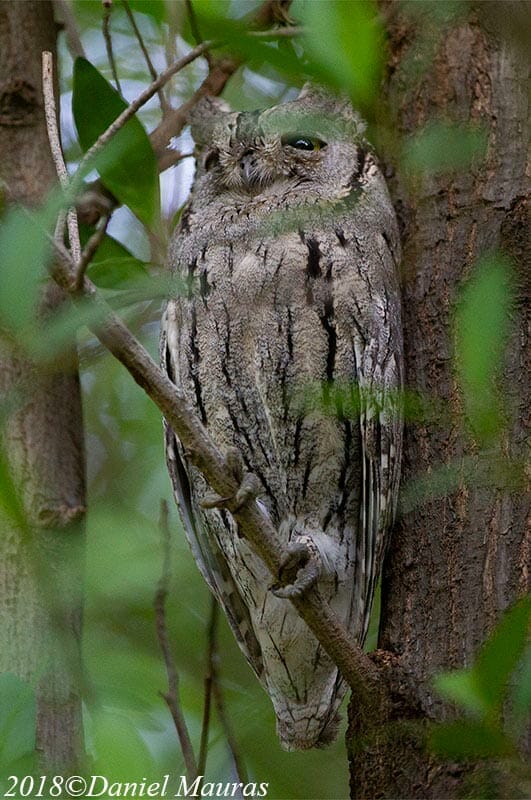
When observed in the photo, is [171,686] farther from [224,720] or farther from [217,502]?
[217,502]

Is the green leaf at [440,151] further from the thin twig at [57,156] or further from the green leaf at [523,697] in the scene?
the green leaf at [523,697]

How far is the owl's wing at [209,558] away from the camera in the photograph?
6.88ft

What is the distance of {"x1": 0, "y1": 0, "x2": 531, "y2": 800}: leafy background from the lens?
979 mm

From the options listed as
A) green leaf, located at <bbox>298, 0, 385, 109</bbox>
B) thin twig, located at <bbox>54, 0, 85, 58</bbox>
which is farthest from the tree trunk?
green leaf, located at <bbox>298, 0, 385, 109</bbox>

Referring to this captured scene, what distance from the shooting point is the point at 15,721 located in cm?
119

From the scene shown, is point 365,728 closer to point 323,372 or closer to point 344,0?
point 323,372

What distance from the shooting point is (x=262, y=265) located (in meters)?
1.99

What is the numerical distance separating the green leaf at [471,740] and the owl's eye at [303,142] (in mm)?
1466

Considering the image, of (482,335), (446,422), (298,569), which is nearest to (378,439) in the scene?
(446,422)

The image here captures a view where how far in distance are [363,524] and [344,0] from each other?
1.08 metres

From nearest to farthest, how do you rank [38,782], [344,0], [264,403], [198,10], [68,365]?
1. [344,0]
2. [38,782]
3. [198,10]
4. [68,365]
5. [264,403]

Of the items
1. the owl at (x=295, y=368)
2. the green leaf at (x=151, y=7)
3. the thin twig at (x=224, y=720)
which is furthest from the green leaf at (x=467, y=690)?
the green leaf at (x=151, y=7)

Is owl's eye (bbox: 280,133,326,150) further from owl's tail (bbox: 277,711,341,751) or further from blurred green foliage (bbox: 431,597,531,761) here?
blurred green foliage (bbox: 431,597,531,761)

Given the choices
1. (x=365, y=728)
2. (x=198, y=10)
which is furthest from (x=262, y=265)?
(x=365, y=728)
